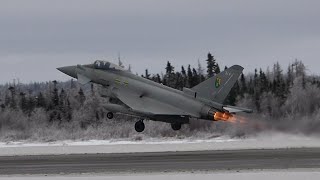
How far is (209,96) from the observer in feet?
116

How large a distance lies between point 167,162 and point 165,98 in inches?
301

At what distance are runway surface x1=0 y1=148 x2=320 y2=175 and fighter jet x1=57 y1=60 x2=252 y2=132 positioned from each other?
8.28ft

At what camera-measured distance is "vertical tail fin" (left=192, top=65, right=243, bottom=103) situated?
116ft

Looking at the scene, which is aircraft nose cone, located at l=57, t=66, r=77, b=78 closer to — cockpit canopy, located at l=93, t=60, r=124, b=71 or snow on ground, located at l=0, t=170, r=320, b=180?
cockpit canopy, located at l=93, t=60, r=124, b=71

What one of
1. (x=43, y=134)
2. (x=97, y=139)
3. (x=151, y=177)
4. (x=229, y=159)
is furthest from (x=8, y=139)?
(x=151, y=177)

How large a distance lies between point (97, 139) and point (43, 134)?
749 cm

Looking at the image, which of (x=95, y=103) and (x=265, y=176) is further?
(x=95, y=103)

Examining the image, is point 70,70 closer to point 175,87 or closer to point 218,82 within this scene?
point 218,82

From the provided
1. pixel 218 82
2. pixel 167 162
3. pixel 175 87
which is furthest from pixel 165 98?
pixel 175 87

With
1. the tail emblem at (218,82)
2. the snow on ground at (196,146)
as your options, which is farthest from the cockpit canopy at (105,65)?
the tail emblem at (218,82)

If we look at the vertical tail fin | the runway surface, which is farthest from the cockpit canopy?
the runway surface

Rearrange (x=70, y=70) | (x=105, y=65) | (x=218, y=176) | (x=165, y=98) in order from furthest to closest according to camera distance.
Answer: (x=70, y=70) → (x=105, y=65) → (x=165, y=98) → (x=218, y=176)

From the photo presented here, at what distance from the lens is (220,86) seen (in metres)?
35.5

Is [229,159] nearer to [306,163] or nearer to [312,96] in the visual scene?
[306,163]
